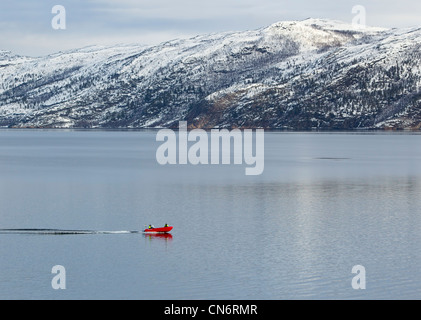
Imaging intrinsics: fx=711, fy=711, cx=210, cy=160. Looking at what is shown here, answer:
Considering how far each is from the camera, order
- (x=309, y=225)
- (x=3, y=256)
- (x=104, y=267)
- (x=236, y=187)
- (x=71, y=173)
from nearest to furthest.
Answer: (x=104, y=267), (x=3, y=256), (x=309, y=225), (x=236, y=187), (x=71, y=173)

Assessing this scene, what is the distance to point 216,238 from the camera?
189ft

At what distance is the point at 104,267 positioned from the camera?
48031mm

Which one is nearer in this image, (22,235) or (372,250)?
(372,250)

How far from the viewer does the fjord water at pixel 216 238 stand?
43.2m

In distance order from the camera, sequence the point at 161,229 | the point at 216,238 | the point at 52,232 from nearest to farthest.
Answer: the point at 216,238
the point at 161,229
the point at 52,232

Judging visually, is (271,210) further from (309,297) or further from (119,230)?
(309,297)

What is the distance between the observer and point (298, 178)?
11281 centimetres

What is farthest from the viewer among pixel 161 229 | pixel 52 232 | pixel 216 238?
pixel 52 232

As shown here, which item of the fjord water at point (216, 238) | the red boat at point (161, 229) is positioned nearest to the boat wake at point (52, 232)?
the fjord water at point (216, 238)

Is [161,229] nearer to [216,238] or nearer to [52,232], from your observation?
[216,238]

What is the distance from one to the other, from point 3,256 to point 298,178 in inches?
2679

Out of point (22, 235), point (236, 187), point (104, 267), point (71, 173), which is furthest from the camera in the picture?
point (71, 173)

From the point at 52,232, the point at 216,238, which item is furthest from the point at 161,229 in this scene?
the point at 52,232
